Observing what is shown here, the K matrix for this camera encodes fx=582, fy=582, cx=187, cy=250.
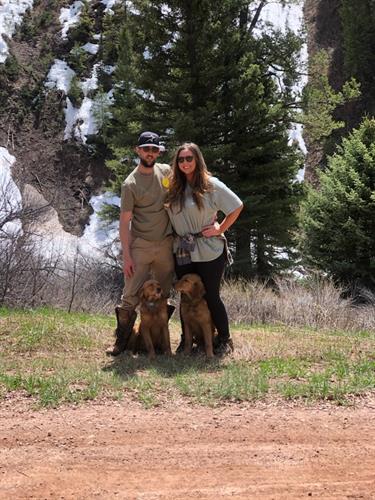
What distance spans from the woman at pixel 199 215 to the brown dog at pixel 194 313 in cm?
8

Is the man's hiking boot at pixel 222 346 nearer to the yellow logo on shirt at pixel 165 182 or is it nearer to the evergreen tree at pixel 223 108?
the yellow logo on shirt at pixel 165 182

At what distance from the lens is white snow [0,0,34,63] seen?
31920mm

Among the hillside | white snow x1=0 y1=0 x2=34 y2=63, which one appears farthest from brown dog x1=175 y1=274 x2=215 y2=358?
white snow x1=0 y1=0 x2=34 y2=63

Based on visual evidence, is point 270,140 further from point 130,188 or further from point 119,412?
point 119,412

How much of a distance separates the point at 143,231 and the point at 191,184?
2.37 feet

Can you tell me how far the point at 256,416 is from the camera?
4.43 metres

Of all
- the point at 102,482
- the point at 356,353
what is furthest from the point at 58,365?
the point at 356,353

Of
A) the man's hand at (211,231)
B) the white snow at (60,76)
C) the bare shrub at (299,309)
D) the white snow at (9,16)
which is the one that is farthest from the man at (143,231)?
the white snow at (9,16)

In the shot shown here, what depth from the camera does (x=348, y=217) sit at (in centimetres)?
1418

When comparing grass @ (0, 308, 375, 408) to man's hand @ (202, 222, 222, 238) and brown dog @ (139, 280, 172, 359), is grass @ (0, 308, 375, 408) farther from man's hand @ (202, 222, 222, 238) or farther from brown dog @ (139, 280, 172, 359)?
man's hand @ (202, 222, 222, 238)

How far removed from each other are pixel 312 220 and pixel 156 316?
31.4 ft

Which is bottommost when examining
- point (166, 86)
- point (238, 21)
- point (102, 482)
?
point (102, 482)

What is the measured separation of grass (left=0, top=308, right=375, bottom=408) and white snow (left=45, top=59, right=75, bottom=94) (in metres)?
25.3

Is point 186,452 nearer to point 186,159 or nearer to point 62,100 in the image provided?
point 186,159
